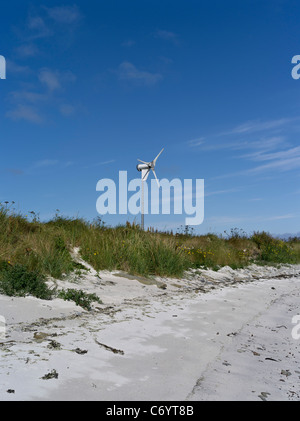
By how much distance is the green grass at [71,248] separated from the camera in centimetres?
788

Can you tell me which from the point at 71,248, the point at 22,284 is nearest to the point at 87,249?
the point at 71,248

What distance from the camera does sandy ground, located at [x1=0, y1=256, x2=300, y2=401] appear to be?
3.44m

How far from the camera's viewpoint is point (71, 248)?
11648mm

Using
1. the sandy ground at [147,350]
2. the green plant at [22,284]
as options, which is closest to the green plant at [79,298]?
the sandy ground at [147,350]

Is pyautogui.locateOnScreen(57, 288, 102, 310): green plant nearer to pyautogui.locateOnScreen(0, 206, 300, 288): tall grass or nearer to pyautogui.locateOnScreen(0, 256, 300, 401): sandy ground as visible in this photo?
pyautogui.locateOnScreen(0, 256, 300, 401): sandy ground

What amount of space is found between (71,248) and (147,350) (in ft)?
24.3

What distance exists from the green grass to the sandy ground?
652 millimetres

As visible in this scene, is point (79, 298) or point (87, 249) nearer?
point (79, 298)

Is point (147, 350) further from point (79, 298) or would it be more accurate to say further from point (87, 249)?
point (87, 249)

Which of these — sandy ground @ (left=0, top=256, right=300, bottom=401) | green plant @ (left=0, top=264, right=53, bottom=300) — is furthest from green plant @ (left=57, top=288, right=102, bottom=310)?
green plant @ (left=0, top=264, right=53, bottom=300)

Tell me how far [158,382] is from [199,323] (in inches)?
113

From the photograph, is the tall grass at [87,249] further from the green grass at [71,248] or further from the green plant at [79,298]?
the green plant at [79,298]

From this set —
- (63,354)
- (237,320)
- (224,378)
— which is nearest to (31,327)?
(63,354)
